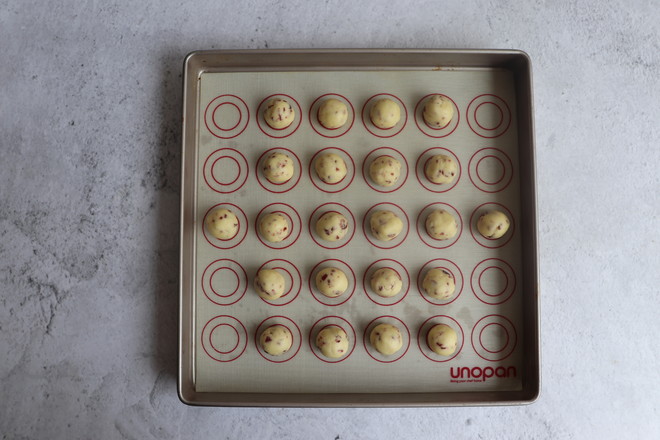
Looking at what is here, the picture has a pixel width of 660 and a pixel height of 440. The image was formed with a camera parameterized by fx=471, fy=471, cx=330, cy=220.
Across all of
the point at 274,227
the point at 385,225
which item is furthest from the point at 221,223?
the point at 385,225

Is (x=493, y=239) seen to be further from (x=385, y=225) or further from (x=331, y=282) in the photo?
(x=331, y=282)

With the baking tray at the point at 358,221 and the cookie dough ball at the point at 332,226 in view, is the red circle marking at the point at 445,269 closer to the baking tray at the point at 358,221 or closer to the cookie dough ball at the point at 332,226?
the baking tray at the point at 358,221

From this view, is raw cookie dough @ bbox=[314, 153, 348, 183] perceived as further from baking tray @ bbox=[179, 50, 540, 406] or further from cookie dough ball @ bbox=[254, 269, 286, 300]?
cookie dough ball @ bbox=[254, 269, 286, 300]

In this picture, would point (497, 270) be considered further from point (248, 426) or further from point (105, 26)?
point (105, 26)

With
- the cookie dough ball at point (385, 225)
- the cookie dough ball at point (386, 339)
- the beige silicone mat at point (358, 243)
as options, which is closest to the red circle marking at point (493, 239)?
the beige silicone mat at point (358, 243)

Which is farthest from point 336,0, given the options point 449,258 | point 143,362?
point 143,362

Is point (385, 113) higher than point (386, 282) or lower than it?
higher
